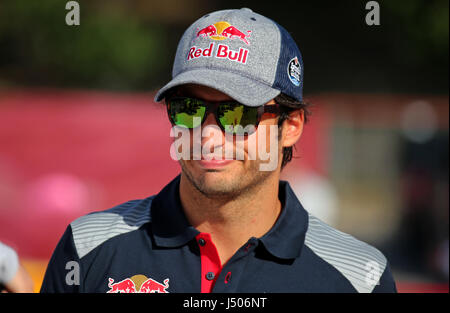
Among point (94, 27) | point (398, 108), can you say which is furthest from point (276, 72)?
point (94, 27)

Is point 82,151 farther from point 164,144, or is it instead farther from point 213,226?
point 213,226

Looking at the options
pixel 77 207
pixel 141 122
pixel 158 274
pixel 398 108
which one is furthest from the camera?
pixel 398 108

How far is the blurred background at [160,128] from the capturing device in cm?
992

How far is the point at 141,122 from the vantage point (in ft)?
34.2

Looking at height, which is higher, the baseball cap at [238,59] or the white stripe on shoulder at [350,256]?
the baseball cap at [238,59]

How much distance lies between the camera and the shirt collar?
8.21ft

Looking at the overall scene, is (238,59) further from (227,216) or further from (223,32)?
(227,216)

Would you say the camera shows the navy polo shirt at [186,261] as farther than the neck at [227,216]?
No

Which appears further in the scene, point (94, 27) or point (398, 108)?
point (94, 27)

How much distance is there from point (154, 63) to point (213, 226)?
1655cm

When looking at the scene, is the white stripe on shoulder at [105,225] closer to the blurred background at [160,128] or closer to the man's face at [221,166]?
the man's face at [221,166]

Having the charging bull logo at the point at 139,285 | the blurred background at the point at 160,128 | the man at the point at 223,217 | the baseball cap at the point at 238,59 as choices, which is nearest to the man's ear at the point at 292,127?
the man at the point at 223,217

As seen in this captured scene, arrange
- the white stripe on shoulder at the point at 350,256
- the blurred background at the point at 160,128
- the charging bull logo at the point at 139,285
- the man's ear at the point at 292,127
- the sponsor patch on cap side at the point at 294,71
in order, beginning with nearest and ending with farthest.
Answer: the charging bull logo at the point at 139,285 < the white stripe on shoulder at the point at 350,256 < the sponsor patch on cap side at the point at 294,71 < the man's ear at the point at 292,127 < the blurred background at the point at 160,128

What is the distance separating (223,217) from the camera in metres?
2.58
